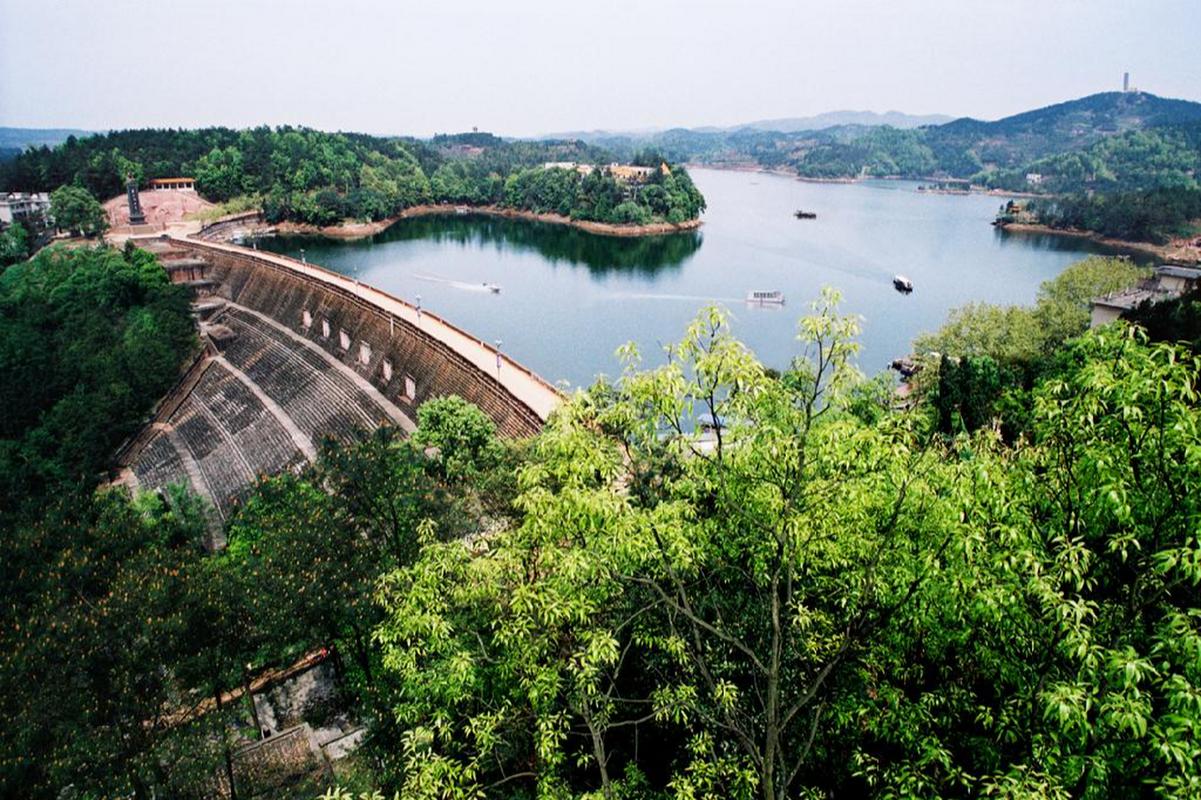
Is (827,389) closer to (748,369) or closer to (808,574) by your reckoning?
(748,369)

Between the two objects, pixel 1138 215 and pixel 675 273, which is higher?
pixel 1138 215

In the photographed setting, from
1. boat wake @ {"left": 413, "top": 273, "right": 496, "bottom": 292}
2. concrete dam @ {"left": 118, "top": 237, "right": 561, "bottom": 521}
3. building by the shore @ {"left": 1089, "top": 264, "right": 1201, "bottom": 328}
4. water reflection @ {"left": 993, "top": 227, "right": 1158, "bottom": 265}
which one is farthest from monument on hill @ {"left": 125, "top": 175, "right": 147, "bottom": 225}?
water reflection @ {"left": 993, "top": 227, "right": 1158, "bottom": 265}

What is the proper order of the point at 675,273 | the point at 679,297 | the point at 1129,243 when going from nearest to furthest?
1. the point at 679,297
2. the point at 675,273
3. the point at 1129,243

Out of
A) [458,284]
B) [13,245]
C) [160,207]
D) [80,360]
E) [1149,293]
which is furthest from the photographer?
[160,207]

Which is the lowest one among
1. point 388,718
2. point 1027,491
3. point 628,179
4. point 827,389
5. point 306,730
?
point 306,730

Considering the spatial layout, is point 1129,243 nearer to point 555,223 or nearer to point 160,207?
point 555,223

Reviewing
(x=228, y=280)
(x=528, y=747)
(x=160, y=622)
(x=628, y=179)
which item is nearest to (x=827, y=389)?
(x=528, y=747)

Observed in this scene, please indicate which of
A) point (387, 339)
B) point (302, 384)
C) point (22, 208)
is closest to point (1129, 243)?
point (387, 339)

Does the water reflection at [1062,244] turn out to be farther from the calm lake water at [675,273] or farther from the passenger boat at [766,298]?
the passenger boat at [766,298]
